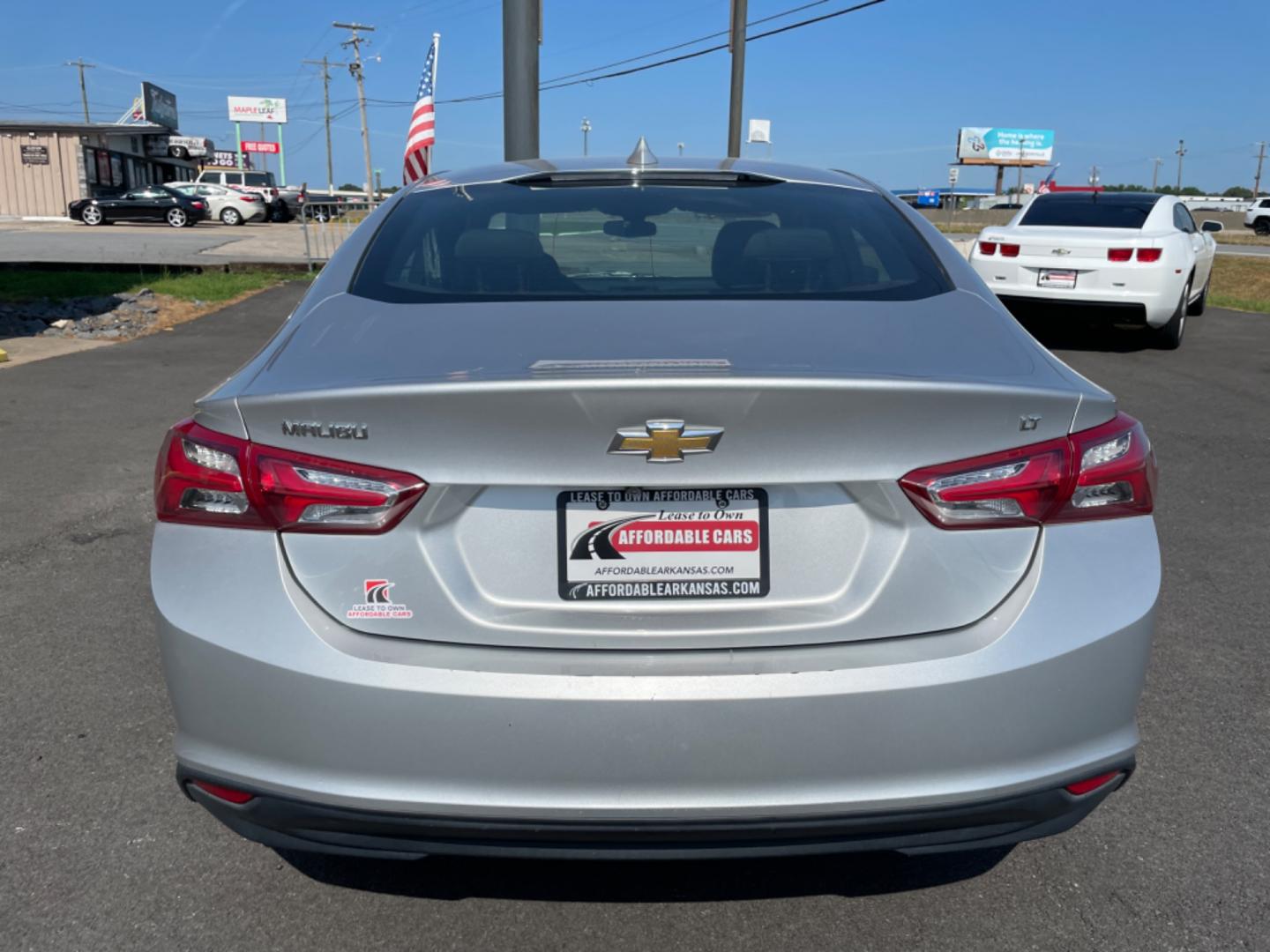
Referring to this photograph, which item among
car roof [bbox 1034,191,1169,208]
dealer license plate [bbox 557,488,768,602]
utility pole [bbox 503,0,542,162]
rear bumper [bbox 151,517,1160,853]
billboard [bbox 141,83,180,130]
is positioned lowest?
rear bumper [bbox 151,517,1160,853]

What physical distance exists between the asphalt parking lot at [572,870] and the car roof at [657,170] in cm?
174

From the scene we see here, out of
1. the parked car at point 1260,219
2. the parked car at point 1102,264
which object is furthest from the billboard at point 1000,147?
the parked car at point 1102,264

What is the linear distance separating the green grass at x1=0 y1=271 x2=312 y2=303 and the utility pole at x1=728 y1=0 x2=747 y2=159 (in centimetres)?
743

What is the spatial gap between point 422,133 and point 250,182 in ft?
136

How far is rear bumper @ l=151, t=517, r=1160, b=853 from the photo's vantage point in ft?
6.48

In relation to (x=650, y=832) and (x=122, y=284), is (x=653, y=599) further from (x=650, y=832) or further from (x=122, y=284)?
(x=122, y=284)

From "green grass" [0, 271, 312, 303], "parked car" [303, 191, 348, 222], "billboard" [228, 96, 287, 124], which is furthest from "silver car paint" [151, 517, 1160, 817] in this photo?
"billboard" [228, 96, 287, 124]

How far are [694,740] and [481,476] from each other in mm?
584

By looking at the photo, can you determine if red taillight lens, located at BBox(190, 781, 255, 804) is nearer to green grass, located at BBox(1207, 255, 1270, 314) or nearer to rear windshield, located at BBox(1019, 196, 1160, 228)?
rear windshield, located at BBox(1019, 196, 1160, 228)

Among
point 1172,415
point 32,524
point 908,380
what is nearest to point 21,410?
point 32,524

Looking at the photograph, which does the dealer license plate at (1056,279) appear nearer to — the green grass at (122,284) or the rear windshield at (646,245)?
the rear windshield at (646,245)

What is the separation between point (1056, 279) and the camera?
436 inches

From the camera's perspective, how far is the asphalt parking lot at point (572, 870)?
2.44 metres

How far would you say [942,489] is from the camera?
6.57ft
